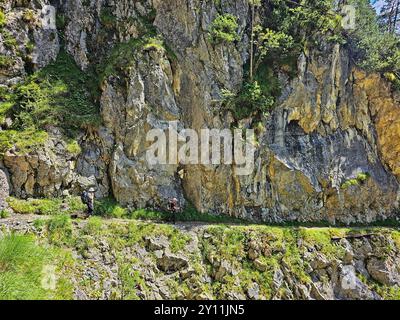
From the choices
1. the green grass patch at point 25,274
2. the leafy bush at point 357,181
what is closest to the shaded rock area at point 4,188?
the green grass patch at point 25,274

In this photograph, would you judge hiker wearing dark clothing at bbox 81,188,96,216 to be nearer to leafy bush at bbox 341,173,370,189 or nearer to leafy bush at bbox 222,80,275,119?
leafy bush at bbox 222,80,275,119

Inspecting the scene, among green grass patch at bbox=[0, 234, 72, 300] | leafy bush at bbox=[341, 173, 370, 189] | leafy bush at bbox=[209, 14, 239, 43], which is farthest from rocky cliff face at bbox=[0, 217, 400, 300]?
leafy bush at bbox=[209, 14, 239, 43]

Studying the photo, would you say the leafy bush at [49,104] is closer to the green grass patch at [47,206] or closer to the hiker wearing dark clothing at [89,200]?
the green grass patch at [47,206]

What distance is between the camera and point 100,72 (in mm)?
15578

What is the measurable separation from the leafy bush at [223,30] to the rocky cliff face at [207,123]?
1.69 feet

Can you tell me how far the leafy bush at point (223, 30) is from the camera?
1667 cm

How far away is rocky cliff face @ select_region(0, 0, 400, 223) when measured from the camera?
14.0 metres

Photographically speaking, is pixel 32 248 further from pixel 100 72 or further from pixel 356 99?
pixel 356 99

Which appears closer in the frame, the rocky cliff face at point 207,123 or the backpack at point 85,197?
the backpack at point 85,197

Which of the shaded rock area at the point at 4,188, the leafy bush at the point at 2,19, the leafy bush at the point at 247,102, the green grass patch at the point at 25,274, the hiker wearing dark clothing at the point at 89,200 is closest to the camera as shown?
the green grass patch at the point at 25,274

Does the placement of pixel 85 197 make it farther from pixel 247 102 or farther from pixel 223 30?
pixel 223 30

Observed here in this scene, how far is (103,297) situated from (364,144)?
18678 mm

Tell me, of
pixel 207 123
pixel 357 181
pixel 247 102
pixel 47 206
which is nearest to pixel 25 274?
pixel 47 206

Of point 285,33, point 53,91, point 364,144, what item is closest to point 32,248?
point 53,91
